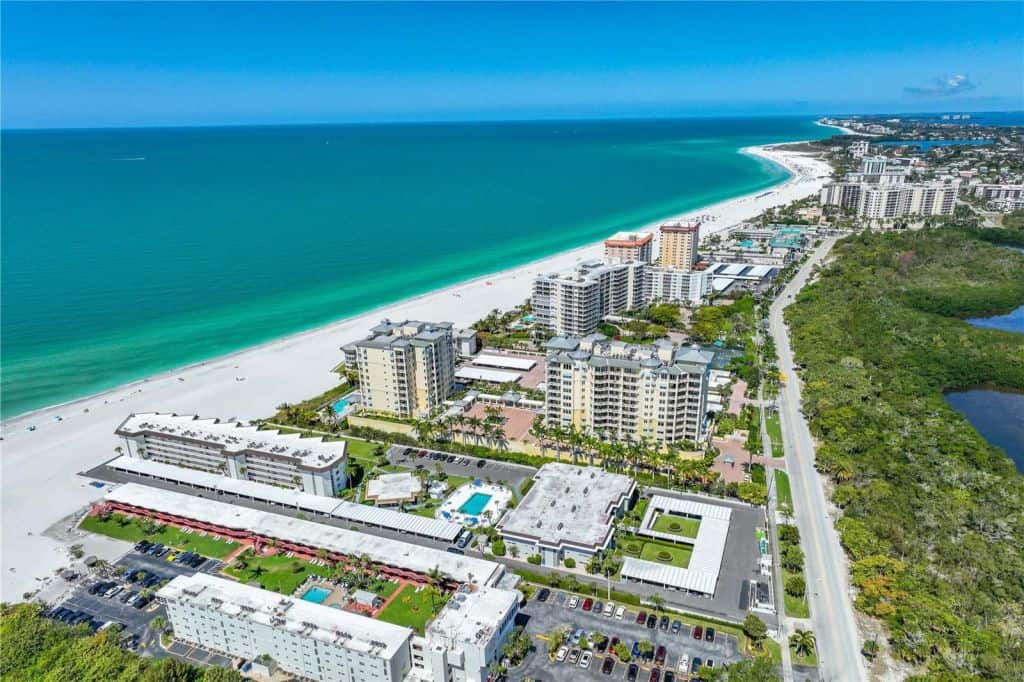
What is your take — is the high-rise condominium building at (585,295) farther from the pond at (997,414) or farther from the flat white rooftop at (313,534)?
the flat white rooftop at (313,534)

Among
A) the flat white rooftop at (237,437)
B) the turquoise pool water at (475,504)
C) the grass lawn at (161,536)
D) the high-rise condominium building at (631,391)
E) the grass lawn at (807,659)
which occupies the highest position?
the high-rise condominium building at (631,391)

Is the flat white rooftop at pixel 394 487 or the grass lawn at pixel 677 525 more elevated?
the flat white rooftop at pixel 394 487

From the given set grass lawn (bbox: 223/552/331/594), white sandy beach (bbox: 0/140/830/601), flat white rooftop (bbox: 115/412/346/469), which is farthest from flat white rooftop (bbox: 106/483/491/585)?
white sandy beach (bbox: 0/140/830/601)

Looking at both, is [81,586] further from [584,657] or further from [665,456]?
[665,456]

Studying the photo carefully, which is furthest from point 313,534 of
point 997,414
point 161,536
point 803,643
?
point 997,414

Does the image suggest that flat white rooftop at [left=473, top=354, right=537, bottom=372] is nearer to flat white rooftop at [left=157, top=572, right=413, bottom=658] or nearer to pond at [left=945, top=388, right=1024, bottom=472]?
flat white rooftop at [left=157, top=572, right=413, bottom=658]

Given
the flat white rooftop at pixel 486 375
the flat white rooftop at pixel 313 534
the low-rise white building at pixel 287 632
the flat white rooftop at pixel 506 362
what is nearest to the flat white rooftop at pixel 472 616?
the low-rise white building at pixel 287 632

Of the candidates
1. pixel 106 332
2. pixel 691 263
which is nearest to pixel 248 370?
pixel 106 332
